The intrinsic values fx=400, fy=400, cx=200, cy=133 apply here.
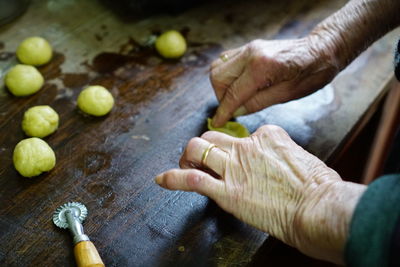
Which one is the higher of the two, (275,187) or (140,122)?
(275,187)

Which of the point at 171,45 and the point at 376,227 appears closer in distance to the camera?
the point at 376,227

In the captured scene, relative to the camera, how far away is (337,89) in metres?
2.12

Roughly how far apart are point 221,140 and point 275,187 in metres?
0.30

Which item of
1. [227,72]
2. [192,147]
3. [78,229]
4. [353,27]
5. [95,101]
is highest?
[353,27]

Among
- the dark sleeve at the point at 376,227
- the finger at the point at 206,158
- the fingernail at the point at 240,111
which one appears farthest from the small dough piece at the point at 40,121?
the dark sleeve at the point at 376,227

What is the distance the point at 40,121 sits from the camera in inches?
72.5

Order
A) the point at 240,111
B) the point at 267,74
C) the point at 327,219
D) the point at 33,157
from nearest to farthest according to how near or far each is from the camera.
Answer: the point at 327,219 → the point at 33,157 → the point at 267,74 → the point at 240,111

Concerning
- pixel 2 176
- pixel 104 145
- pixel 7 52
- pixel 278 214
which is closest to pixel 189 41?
pixel 104 145

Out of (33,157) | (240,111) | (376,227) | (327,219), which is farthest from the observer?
(240,111)

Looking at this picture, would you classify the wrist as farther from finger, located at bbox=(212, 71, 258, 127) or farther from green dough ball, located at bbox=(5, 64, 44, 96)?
green dough ball, located at bbox=(5, 64, 44, 96)

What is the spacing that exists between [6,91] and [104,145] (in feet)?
2.17

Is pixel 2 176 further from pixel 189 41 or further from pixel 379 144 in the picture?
pixel 379 144

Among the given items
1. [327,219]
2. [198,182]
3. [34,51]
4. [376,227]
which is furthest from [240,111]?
[34,51]

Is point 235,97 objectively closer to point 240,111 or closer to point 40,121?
point 240,111
